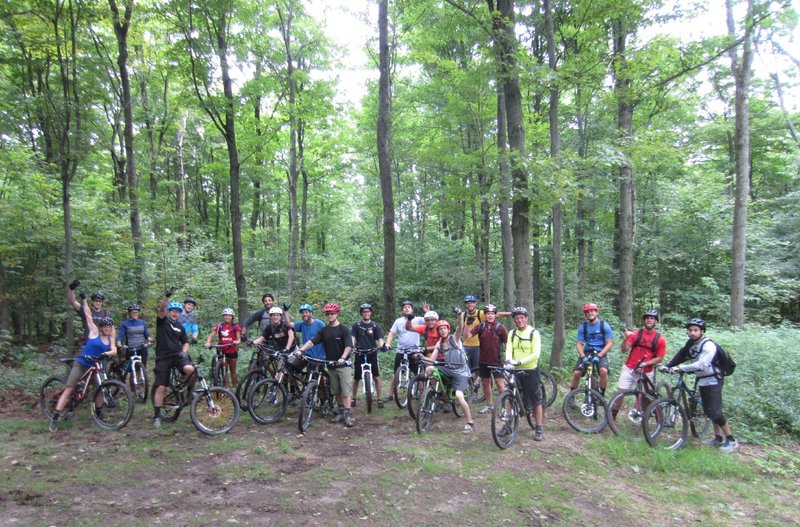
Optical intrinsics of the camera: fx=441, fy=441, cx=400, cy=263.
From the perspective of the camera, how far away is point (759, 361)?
27.5ft

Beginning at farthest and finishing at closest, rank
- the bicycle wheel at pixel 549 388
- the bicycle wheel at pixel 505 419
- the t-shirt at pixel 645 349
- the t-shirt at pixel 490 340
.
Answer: the bicycle wheel at pixel 549 388 → the t-shirt at pixel 490 340 → the t-shirt at pixel 645 349 → the bicycle wheel at pixel 505 419

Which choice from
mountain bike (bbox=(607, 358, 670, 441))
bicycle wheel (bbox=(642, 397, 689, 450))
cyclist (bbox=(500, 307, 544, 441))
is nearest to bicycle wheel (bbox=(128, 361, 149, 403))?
cyclist (bbox=(500, 307, 544, 441))

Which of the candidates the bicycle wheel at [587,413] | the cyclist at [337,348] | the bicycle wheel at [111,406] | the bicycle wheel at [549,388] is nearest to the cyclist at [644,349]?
the bicycle wheel at [587,413]

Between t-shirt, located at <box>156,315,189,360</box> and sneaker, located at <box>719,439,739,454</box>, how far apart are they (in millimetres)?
8297

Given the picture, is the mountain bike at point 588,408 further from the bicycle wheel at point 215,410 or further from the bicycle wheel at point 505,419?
the bicycle wheel at point 215,410

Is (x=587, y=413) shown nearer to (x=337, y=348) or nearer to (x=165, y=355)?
(x=337, y=348)

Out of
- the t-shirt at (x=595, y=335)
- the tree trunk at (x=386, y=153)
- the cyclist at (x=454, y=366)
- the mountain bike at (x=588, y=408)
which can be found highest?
the tree trunk at (x=386, y=153)

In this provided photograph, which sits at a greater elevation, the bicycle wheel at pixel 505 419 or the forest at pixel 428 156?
the forest at pixel 428 156

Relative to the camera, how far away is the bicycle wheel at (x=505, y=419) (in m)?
6.28

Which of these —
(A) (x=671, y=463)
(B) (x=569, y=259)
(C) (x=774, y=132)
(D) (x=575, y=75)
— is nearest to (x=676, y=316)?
(B) (x=569, y=259)

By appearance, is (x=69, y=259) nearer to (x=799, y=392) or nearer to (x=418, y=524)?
(x=418, y=524)

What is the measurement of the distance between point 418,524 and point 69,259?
8277mm

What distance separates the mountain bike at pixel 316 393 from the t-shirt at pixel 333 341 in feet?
0.55

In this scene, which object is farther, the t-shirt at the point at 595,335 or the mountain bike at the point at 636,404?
the t-shirt at the point at 595,335
